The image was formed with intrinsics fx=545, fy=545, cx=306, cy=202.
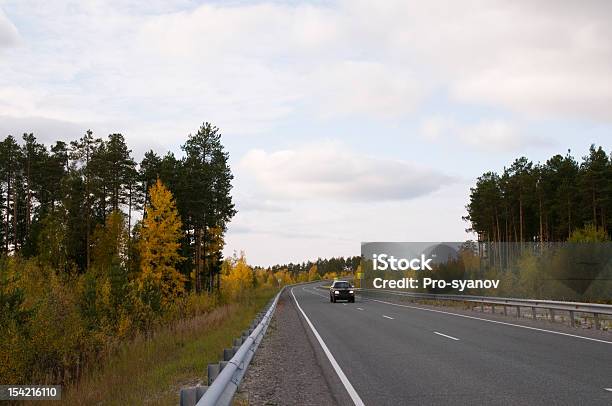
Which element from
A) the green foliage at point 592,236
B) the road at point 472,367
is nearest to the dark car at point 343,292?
the green foliage at point 592,236

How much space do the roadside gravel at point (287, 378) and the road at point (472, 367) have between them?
0.48 m

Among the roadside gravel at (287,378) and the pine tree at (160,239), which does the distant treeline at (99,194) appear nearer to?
the pine tree at (160,239)

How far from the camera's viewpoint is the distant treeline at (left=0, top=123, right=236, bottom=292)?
5581 cm

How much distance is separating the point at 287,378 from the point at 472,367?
3579 millimetres

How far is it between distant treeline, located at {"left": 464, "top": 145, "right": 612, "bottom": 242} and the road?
124ft

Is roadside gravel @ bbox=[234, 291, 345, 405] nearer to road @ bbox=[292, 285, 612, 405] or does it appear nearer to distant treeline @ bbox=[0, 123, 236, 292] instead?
road @ bbox=[292, 285, 612, 405]

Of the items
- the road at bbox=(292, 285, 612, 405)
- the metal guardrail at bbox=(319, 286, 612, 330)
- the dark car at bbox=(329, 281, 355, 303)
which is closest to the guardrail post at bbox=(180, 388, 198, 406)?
the road at bbox=(292, 285, 612, 405)

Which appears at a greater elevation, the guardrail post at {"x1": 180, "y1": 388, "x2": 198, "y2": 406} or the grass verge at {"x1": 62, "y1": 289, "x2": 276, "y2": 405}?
the guardrail post at {"x1": 180, "y1": 388, "x2": 198, "y2": 406}

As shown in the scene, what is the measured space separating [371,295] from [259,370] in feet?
157

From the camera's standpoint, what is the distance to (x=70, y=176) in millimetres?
59688

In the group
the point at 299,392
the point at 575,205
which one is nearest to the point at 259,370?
the point at 299,392

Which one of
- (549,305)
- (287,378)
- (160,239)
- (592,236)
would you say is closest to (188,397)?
(287,378)

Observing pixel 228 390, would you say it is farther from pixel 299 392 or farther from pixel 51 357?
pixel 51 357

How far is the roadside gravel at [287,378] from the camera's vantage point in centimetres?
814
